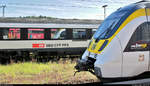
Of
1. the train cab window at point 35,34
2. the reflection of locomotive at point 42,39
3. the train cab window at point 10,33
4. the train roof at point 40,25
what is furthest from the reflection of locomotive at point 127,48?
the train cab window at point 10,33

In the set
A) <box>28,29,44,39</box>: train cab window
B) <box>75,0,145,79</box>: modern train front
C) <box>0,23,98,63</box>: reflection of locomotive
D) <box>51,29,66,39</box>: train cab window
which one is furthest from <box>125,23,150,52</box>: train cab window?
<box>28,29,44,39</box>: train cab window

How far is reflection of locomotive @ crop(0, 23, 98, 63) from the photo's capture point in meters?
11.8

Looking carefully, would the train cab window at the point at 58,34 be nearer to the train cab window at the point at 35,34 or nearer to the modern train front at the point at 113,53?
the train cab window at the point at 35,34

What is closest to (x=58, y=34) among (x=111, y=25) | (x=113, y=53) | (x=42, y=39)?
(x=42, y=39)

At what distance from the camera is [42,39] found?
40.5 ft

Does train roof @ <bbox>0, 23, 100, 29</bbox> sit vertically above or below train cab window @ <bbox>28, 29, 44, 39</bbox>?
above

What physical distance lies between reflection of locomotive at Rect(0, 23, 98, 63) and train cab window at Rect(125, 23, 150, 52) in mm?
8801

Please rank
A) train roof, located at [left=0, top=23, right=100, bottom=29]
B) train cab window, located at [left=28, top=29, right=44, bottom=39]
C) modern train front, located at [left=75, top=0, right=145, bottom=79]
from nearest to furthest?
modern train front, located at [left=75, top=0, right=145, bottom=79] → train roof, located at [left=0, top=23, right=100, bottom=29] → train cab window, located at [left=28, top=29, right=44, bottom=39]

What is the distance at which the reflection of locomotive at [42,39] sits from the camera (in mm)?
11766

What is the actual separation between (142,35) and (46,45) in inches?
357

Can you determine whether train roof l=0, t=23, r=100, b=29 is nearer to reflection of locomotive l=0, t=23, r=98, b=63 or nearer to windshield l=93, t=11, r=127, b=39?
reflection of locomotive l=0, t=23, r=98, b=63

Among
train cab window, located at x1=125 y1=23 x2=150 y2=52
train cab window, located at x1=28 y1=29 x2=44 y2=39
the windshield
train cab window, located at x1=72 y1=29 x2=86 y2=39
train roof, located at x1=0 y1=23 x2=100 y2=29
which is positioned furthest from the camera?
train cab window, located at x1=72 y1=29 x2=86 y2=39

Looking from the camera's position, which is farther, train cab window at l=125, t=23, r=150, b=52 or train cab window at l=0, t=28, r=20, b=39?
train cab window at l=0, t=28, r=20, b=39

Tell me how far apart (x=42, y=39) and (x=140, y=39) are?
362 inches
